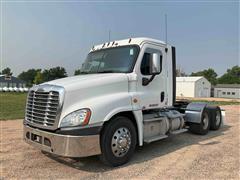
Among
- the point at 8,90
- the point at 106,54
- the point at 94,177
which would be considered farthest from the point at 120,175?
the point at 8,90

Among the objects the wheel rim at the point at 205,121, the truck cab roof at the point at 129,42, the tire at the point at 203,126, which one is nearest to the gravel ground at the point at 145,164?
the tire at the point at 203,126

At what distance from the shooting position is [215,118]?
354 inches

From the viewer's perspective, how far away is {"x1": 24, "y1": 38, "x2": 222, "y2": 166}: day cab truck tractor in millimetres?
4328

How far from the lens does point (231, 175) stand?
4.46 metres

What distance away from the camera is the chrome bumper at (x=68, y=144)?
4.22 metres

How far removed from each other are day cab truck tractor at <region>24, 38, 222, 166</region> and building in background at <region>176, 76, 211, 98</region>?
53921mm

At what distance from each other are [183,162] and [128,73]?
2.27 m

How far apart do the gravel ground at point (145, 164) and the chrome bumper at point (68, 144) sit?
0.45 metres

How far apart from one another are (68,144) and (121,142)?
3.77 feet

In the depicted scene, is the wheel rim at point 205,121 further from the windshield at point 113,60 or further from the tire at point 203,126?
the windshield at point 113,60

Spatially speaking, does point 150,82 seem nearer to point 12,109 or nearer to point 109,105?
point 109,105

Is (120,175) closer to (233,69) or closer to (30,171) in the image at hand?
(30,171)

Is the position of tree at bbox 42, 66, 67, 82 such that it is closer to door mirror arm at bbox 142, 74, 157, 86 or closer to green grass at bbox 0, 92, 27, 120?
green grass at bbox 0, 92, 27, 120

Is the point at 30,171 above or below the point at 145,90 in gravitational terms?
below
